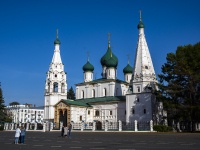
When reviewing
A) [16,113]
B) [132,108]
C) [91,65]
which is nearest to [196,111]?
[132,108]

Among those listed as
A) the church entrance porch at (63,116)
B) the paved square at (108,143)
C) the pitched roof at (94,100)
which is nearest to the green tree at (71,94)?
the pitched roof at (94,100)

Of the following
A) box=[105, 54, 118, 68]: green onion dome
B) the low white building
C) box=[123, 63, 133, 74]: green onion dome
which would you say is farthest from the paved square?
the low white building

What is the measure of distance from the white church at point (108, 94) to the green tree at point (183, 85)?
704 cm

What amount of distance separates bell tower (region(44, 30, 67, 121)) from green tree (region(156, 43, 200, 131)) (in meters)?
25.9

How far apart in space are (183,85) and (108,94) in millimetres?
22348

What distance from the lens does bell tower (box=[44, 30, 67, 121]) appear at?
59.3 meters

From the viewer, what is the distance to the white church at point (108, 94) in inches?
1885

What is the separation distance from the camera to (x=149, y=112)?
46625 millimetres

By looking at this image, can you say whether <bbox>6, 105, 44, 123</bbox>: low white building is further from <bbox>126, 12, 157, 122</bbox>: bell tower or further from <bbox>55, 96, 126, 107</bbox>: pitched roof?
<bbox>126, 12, 157, 122</bbox>: bell tower

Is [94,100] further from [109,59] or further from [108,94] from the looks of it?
[109,59]

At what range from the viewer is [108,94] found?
58.8 metres

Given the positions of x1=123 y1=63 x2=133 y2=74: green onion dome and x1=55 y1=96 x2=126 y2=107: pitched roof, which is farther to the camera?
x1=123 y1=63 x2=133 y2=74: green onion dome

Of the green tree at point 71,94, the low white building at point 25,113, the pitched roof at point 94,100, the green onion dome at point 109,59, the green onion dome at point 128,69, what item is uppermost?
the green onion dome at point 109,59

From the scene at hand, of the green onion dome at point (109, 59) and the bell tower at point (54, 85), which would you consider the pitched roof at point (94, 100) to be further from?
the green onion dome at point (109, 59)
